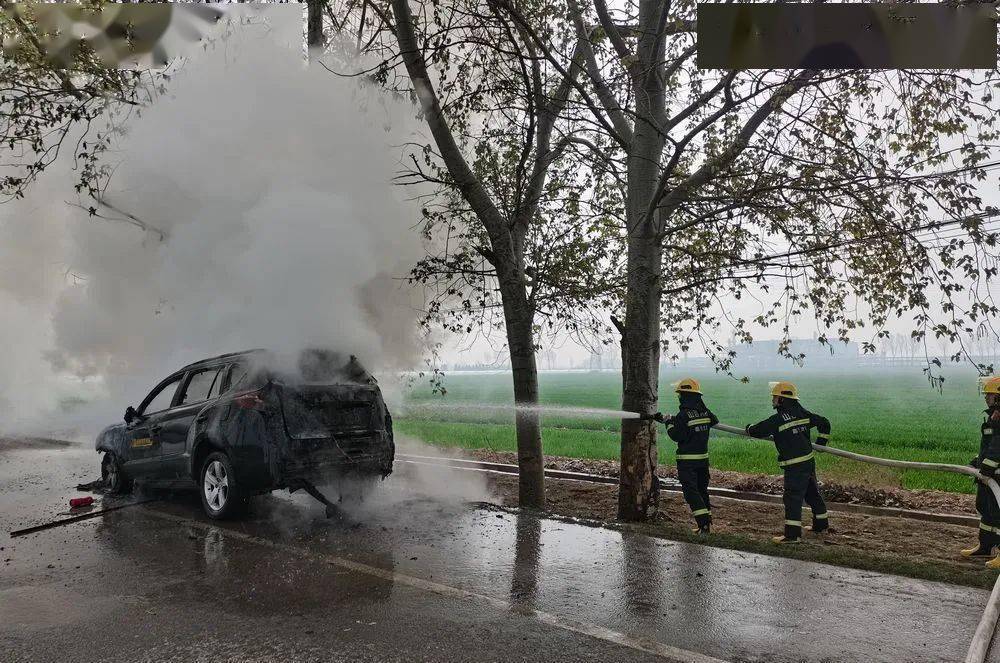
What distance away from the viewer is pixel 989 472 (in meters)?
6.29

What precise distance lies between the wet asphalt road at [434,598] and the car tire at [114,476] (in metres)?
1.48

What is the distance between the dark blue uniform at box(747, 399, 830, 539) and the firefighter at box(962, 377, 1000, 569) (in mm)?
1345

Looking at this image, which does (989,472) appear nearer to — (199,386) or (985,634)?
(985,634)

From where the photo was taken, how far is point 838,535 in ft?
24.3

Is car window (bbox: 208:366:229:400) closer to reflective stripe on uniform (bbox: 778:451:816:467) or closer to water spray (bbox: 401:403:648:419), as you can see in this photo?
water spray (bbox: 401:403:648:419)

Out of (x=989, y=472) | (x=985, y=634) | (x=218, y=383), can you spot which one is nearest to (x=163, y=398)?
(x=218, y=383)

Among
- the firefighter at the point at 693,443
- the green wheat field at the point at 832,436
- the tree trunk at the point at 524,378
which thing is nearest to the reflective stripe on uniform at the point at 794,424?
the firefighter at the point at 693,443

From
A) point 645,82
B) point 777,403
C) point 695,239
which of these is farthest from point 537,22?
point 777,403

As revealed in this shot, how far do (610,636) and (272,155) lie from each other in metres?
8.11

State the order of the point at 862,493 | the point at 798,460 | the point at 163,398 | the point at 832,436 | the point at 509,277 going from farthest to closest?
the point at 832,436
the point at 862,493
the point at 163,398
the point at 509,277
the point at 798,460

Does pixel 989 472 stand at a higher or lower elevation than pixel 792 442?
lower

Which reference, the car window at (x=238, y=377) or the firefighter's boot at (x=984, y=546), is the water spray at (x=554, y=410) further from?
the firefighter's boot at (x=984, y=546)


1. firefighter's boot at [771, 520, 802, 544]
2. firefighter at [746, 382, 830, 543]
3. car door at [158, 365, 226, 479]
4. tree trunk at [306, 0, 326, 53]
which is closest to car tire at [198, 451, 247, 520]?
Result: car door at [158, 365, 226, 479]

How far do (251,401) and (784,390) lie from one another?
521cm
